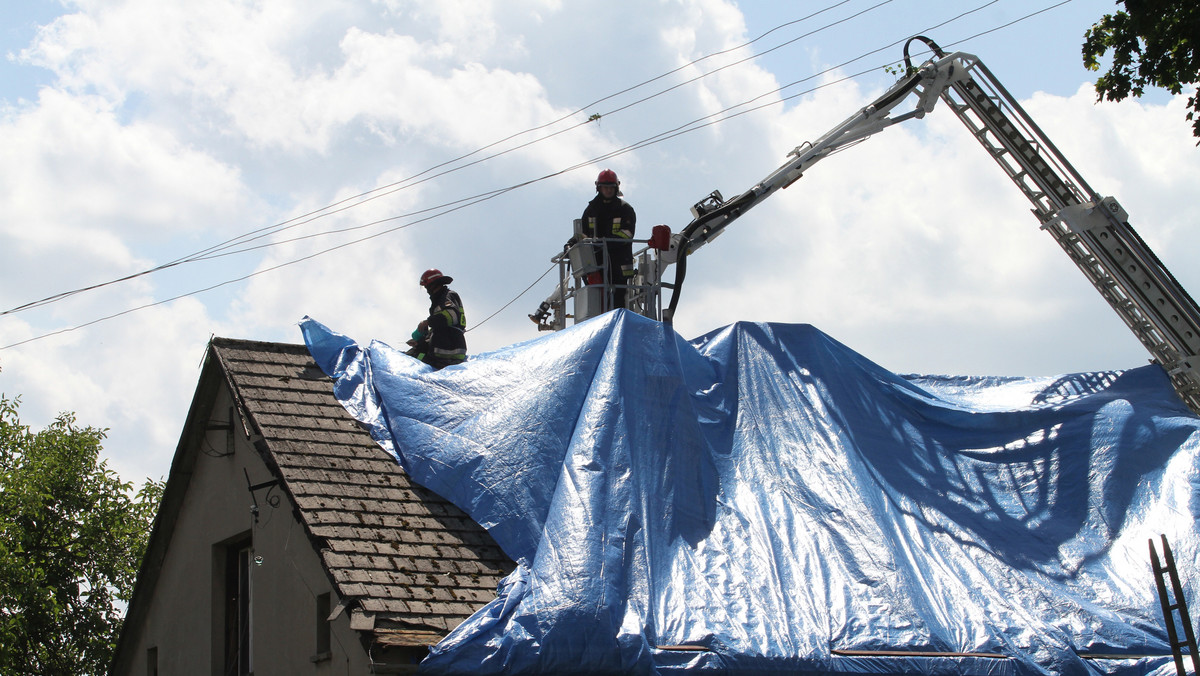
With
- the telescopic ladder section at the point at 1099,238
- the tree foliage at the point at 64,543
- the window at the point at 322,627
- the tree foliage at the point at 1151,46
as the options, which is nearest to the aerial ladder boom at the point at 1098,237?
the telescopic ladder section at the point at 1099,238

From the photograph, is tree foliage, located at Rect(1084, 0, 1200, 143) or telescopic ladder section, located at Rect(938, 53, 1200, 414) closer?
tree foliage, located at Rect(1084, 0, 1200, 143)

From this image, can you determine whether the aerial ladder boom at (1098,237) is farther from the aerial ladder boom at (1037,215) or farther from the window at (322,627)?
the window at (322,627)

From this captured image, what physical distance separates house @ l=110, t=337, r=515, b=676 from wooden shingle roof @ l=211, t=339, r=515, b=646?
0.05 feet

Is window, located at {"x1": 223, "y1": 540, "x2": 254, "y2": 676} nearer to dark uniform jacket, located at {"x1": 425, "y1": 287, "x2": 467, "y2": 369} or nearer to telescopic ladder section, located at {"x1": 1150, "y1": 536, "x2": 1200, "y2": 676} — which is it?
dark uniform jacket, located at {"x1": 425, "y1": 287, "x2": 467, "y2": 369}

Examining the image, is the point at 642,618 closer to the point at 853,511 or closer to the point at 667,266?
the point at 853,511

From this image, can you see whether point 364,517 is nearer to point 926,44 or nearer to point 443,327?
point 443,327

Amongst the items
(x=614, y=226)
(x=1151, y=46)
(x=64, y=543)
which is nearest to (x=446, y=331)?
(x=614, y=226)

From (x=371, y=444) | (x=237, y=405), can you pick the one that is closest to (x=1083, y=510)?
(x=371, y=444)

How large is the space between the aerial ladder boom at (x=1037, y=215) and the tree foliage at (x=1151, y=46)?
15.7 ft

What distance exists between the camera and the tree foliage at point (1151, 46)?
928 centimetres

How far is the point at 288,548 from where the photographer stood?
10.9 m

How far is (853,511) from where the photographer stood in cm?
1132

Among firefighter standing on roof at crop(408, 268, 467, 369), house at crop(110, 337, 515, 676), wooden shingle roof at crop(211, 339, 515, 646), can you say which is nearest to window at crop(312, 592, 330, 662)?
house at crop(110, 337, 515, 676)

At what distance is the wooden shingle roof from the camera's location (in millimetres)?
9594
